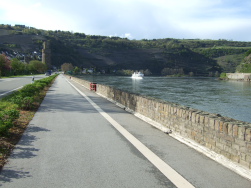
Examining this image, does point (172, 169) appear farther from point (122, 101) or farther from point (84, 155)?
point (122, 101)

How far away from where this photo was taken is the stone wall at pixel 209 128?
4695mm

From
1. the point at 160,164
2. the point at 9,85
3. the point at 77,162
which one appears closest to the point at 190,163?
the point at 160,164

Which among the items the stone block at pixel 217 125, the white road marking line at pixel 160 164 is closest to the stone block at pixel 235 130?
the stone block at pixel 217 125

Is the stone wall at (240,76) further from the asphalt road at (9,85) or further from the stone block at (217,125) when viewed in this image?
the stone block at (217,125)

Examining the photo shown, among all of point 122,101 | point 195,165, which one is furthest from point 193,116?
point 122,101

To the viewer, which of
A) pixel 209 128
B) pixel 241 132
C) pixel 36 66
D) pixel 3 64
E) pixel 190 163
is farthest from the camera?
pixel 36 66

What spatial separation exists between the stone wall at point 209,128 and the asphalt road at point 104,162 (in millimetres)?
334

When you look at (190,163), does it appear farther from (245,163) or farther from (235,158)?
(245,163)

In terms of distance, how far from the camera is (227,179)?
4340 mm

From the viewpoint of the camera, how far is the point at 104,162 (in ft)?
16.5

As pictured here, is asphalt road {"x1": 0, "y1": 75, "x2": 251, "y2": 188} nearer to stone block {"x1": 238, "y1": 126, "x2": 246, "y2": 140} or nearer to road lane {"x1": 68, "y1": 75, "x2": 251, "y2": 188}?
road lane {"x1": 68, "y1": 75, "x2": 251, "y2": 188}

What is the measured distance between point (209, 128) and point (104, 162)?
240 cm

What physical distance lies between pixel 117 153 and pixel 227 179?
226 cm

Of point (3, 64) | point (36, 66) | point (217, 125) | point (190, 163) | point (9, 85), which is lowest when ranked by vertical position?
point (190, 163)
